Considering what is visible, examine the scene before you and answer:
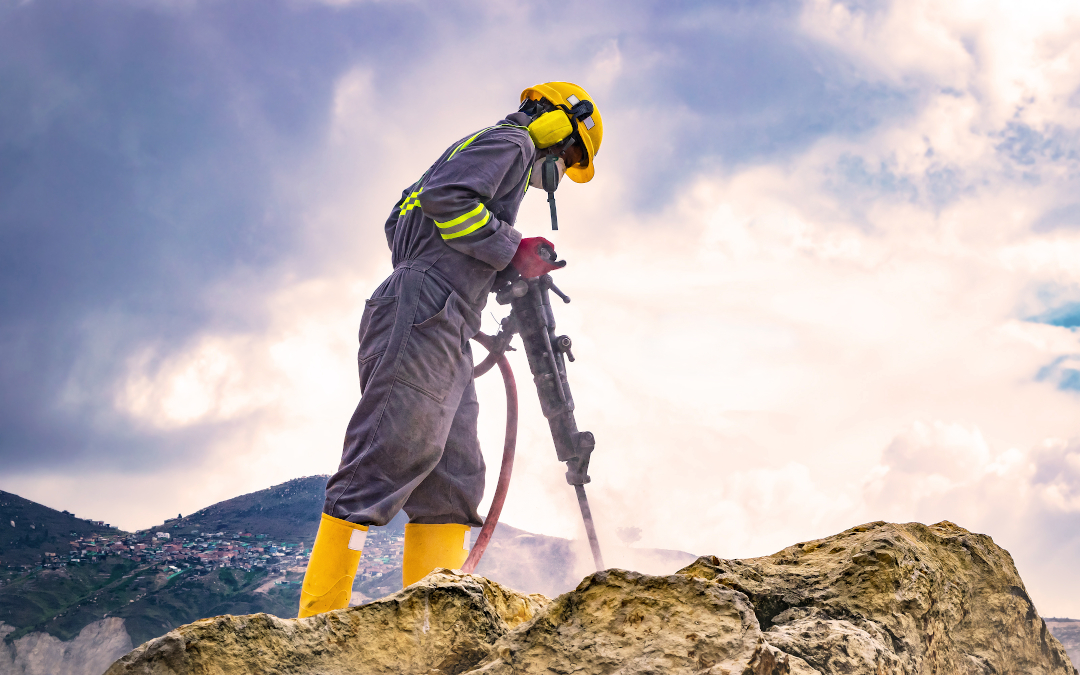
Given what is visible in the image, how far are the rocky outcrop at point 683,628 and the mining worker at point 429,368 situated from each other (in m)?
0.93

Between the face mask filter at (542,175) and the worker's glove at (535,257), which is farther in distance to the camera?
the face mask filter at (542,175)

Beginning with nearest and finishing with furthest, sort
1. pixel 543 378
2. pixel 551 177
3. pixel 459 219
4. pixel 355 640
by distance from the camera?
pixel 355 640 → pixel 459 219 → pixel 551 177 → pixel 543 378

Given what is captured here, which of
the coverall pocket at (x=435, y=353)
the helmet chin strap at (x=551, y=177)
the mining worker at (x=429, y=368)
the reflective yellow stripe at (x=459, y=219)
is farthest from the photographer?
the helmet chin strap at (x=551, y=177)

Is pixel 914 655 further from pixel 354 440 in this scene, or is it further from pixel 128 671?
pixel 354 440

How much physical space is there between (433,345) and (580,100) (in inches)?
66.4

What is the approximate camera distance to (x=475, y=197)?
9.36 ft

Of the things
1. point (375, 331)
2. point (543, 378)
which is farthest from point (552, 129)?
point (375, 331)

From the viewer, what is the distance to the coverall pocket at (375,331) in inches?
107

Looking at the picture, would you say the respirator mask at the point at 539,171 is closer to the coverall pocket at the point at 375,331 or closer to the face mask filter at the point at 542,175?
the face mask filter at the point at 542,175

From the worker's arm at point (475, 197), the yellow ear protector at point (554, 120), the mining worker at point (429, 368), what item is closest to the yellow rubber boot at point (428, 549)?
the mining worker at point (429, 368)

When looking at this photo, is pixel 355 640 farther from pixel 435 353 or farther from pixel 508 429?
pixel 508 429

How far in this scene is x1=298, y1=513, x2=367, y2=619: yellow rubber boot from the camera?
2328mm

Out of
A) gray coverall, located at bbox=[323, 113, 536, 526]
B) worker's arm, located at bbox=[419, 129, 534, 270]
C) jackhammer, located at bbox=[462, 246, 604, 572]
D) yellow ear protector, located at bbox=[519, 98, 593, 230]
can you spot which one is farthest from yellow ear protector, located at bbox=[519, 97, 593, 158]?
jackhammer, located at bbox=[462, 246, 604, 572]

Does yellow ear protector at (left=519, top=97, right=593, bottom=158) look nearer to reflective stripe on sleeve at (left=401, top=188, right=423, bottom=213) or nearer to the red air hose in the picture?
reflective stripe on sleeve at (left=401, top=188, right=423, bottom=213)
